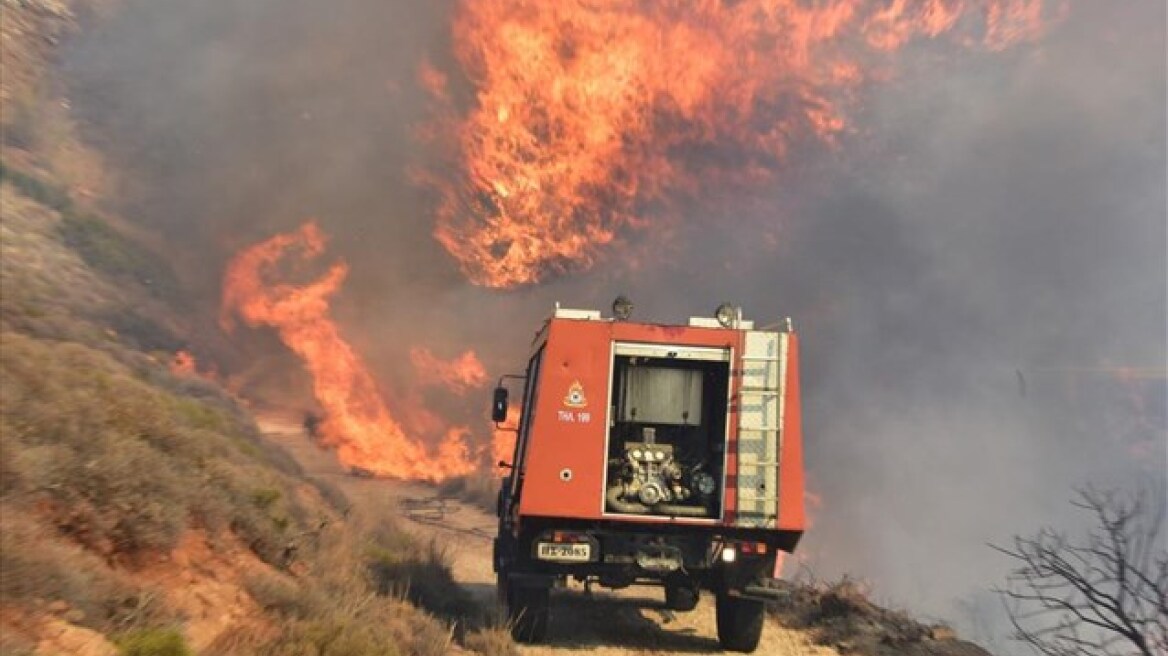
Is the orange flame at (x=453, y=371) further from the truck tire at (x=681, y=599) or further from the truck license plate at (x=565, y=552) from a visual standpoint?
the truck license plate at (x=565, y=552)

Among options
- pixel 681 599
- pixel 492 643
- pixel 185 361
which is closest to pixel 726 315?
pixel 492 643

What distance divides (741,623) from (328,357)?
32.2 meters

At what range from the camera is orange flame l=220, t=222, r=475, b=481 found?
31.9 metres

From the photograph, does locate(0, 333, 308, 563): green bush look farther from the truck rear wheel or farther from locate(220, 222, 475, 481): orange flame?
locate(220, 222, 475, 481): orange flame

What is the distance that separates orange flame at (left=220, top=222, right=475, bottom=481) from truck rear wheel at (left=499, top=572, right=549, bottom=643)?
22.8m

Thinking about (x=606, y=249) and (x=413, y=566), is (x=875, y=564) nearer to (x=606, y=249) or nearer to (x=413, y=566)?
(x=606, y=249)

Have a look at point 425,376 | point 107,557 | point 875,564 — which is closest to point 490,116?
point 425,376

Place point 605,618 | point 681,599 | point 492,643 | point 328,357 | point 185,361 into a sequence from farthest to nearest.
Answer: point 328,357 → point 185,361 → point 681,599 → point 605,618 → point 492,643

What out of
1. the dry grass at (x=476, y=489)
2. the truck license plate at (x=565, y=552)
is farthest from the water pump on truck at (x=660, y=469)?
the dry grass at (x=476, y=489)

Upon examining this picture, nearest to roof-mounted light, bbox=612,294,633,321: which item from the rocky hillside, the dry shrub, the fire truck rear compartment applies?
the fire truck rear compartment

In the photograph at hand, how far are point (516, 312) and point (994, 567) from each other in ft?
81.0

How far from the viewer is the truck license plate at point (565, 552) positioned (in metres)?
8.24

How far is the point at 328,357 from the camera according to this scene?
123 feet

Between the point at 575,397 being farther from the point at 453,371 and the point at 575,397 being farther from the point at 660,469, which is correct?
the point at 453,371
